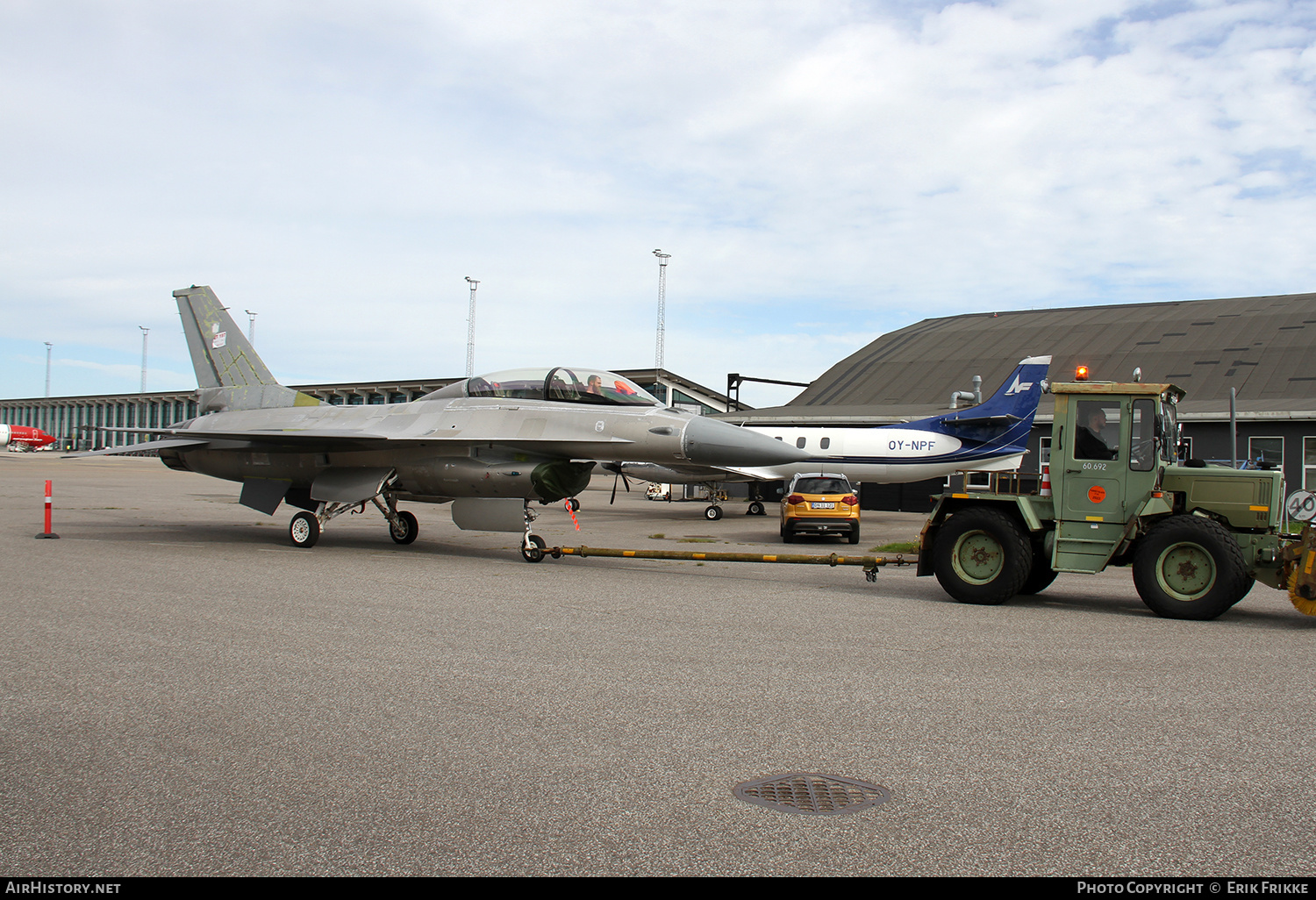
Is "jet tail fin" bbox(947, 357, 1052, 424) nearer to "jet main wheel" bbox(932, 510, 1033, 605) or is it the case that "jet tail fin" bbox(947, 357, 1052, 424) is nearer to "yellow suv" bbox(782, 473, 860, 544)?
"yellow suv" bbox(782, 473, 860, 544)

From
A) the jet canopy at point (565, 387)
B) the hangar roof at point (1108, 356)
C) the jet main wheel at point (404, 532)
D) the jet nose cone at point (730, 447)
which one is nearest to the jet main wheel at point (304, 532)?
the jet main wheel at point (404, 532)

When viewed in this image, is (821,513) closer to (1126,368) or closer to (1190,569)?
(1190,569)

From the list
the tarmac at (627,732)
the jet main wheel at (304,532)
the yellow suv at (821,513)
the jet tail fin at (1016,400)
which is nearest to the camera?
the tarmac at (627,732)

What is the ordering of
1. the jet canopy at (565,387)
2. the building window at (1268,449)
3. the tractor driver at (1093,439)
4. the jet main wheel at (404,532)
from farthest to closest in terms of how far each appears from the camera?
the building window at (1268,449) → the jet main wheel at (404,532) → the jet canopy at (565,387) → the tractor driver at (1093,439)

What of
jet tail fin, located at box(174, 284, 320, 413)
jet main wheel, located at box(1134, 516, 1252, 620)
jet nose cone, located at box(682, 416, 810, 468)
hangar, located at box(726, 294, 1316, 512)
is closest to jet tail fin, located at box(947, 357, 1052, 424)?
hangar, located at box(726, 294, 1316, 512)

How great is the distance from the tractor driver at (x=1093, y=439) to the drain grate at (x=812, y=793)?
272 inches

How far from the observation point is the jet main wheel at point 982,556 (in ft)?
32.4

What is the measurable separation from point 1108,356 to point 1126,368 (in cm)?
157

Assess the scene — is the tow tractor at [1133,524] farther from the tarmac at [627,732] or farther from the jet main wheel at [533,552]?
the jet main wheel at [533,552]

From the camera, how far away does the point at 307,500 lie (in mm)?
16172

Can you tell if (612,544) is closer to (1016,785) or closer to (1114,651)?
(1114,651)

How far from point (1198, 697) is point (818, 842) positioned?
3628mm

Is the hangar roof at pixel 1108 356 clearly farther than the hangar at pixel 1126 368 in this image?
Yes

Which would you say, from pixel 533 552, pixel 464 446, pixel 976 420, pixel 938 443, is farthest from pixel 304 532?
pixel 976 420
